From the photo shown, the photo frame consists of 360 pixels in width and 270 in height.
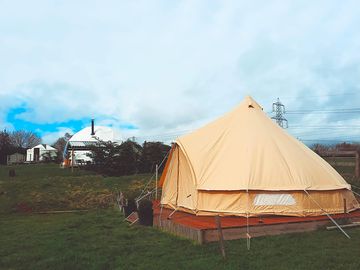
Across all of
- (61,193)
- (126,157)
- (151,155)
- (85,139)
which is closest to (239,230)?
(61,193)

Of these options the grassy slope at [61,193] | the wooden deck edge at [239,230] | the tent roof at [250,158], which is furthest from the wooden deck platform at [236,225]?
the grassy slope at [61,193]

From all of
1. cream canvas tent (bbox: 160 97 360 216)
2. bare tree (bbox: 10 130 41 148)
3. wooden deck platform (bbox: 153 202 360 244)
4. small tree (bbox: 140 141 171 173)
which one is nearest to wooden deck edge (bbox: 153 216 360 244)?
wooden deck platform (bbox: 153 202 360 244)

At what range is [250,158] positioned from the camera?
1266 cm

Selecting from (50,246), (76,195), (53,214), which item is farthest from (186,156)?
(76,195)

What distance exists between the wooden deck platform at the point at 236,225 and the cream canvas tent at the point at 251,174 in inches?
16.3

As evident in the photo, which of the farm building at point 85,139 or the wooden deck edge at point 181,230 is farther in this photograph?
the farm building at point 85,139

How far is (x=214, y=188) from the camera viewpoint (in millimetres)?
12289

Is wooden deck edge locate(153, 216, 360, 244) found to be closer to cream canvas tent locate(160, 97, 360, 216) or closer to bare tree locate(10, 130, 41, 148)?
cream canvas tent locate(160, 97, 360, 216)

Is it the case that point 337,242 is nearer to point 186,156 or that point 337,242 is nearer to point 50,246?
point 186,156

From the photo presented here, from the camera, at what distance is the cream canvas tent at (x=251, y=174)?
12.0 meters

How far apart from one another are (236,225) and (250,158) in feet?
9.47

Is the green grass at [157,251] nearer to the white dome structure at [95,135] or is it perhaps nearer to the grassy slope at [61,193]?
the grassy slope at [61,193]

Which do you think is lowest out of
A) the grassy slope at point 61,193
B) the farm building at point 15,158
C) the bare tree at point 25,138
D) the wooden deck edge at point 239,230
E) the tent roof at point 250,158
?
the wooden deck edge at point 239,230

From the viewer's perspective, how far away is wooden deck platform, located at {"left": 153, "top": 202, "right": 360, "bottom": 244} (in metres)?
9.86
